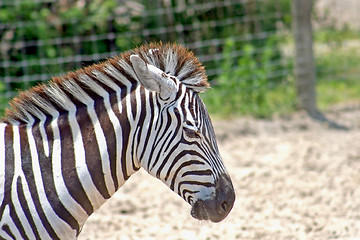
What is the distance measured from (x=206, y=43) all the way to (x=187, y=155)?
18.7ft

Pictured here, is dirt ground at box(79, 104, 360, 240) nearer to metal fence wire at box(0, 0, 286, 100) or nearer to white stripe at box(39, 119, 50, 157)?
white stripe at box(39, 119, 50, 157)

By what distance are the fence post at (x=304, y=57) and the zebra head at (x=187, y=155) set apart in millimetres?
5434

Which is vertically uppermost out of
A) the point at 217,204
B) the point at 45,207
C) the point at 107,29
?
the point at 107,29

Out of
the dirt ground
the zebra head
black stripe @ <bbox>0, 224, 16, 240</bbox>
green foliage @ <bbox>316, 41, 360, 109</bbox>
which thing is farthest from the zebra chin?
green foliage @ <bbox>316, 41, 360, 109</bbox>

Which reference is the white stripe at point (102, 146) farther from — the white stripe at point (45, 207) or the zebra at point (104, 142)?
the white stripe at point (45, 207)

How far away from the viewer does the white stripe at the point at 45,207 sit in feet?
9.12

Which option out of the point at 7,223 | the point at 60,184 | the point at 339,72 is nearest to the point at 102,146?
the point at 60,184

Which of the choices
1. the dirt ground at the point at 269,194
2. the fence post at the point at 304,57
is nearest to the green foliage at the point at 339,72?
the fence post at the point at 304,57

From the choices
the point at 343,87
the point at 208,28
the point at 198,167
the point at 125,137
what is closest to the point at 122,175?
the point at 125,137

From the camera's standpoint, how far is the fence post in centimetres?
812

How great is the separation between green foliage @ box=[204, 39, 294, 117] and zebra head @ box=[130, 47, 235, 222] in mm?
5003

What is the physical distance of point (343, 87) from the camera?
904 centimetres

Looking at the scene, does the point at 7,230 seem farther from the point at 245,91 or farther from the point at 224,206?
the point at 245,91

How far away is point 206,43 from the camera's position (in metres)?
8.43
